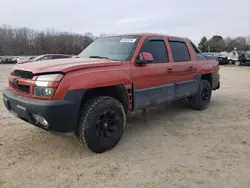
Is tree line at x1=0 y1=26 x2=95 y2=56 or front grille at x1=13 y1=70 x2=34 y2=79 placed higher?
tree line at x1=0 y1=26 x2=95 y2=56

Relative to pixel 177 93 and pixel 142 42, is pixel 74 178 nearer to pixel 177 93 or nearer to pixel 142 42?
pixel 142 42

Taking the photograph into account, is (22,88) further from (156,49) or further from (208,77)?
(208,77)

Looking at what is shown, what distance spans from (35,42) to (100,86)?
74.7 m

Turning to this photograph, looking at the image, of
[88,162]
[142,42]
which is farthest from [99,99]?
[142,42]

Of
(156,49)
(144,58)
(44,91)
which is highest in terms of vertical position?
(156,49)

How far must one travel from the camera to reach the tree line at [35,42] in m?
63.2

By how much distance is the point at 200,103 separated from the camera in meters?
5.73

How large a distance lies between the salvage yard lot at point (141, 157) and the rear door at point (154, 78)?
0.65 meters

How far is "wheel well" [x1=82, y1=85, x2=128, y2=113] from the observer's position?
328 centimetres

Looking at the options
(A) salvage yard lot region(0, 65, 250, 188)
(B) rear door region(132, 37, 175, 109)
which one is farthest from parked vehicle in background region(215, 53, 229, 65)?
(B) rear door region(132, 37, 175, 109)

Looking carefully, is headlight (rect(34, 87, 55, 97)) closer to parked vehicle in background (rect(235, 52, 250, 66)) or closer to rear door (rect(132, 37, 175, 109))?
rear door (rect(132, 37, 175, 109))

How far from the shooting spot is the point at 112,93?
3596 mm

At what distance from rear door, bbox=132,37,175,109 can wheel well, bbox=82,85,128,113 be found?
21 centimetres

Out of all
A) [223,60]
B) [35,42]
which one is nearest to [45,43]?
[35,42]
